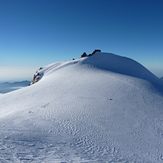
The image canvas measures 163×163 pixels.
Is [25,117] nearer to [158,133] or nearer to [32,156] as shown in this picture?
[32,156]

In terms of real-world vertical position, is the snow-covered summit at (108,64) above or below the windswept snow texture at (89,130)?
above

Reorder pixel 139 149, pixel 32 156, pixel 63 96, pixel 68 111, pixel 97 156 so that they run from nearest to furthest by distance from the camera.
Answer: pixel 32 156 → pixel 97 156 → pixel 139 149 → pixel 68 111 → pixel 63 96

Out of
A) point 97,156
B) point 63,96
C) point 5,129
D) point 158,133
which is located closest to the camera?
point 97,156

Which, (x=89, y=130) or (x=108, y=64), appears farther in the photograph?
(x=108, y=64)

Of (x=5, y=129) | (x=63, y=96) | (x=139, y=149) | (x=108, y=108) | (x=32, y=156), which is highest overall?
(x=63, y=96)

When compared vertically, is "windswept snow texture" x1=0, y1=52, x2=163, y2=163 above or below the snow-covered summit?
below

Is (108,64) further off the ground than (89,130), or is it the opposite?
(108,64)

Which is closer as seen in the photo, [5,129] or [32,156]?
[32,156]

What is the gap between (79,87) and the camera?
15719 mm

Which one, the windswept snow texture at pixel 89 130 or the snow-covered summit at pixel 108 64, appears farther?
the snow-covered summit at pixel 108 64

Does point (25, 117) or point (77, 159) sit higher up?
point (25, 117)

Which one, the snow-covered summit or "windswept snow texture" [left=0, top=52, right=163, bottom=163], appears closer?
"windswept snow texture" [left=0, top=52, right=163, bottom=163]

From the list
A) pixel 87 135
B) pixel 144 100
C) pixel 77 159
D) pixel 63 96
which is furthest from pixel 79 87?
pixel 77 159

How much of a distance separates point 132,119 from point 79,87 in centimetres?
844
